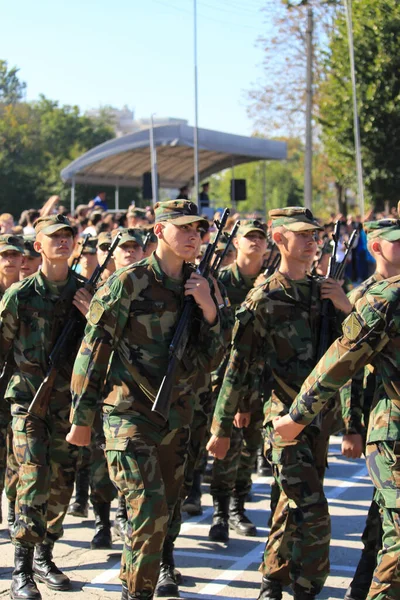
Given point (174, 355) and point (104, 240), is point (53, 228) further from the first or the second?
point (104, 240)

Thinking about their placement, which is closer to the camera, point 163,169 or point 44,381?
point 44,381

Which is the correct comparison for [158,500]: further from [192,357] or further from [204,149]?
[204,149]

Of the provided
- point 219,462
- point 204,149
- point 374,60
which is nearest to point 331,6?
point 374,60

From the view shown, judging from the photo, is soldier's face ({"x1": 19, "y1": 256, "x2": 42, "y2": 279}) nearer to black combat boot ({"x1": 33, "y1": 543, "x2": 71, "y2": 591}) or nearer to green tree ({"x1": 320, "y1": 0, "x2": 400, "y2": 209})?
black combat boot ({"x1": 33, "y1": 543, "x2": 71, "y2": 591})

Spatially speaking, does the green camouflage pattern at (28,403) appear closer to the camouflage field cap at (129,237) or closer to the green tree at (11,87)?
the camouflage field cap at (129,237)

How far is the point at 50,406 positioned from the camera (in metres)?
6.22

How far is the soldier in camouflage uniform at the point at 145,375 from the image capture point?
484 cm

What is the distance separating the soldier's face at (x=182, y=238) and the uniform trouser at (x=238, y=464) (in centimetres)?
257

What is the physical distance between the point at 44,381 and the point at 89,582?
138 cm

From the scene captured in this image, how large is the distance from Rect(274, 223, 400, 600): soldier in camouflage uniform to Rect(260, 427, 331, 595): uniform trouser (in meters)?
A: 0.72

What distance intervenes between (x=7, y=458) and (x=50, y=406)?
1081 mm

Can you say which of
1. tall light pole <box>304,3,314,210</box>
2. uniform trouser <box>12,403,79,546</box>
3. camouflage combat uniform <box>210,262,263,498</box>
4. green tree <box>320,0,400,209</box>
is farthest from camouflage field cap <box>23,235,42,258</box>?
tall light pole <box>304,3,314,210</box>

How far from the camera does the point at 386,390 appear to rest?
4.48 meters

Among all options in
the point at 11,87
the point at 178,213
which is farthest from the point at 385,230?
the point at 11,87
